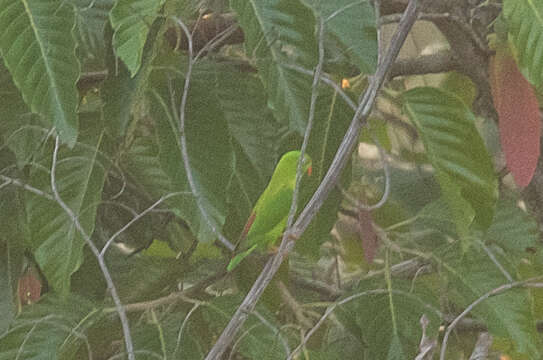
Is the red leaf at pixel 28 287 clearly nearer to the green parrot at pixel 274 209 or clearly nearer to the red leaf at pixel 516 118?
the green parrot at pixel 274 209

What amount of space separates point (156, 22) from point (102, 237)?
0.97 feet

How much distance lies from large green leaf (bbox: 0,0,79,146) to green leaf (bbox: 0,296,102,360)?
184mm

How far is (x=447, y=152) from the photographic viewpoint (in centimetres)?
65

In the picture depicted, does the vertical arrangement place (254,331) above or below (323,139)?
below

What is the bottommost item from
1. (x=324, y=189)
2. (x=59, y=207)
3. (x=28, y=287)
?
(x=28, y=287)

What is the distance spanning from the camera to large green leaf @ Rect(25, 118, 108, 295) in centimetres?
67

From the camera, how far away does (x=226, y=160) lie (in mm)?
646

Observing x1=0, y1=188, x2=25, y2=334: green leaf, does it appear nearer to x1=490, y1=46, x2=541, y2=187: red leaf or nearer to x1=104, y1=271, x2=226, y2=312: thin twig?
x1=104, y1=271, x2=226, y2=312: thin twig

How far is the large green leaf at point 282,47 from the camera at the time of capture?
0.58 metres

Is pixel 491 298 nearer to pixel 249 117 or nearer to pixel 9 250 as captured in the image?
pixel 249 117

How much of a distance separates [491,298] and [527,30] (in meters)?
0.24

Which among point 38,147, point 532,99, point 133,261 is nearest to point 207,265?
point 133,261

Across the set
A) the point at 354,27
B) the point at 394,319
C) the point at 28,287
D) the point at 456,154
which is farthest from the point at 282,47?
the point at 28,287

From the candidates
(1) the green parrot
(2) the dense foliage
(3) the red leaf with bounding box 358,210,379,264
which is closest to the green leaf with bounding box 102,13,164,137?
(2) the dense foliage
